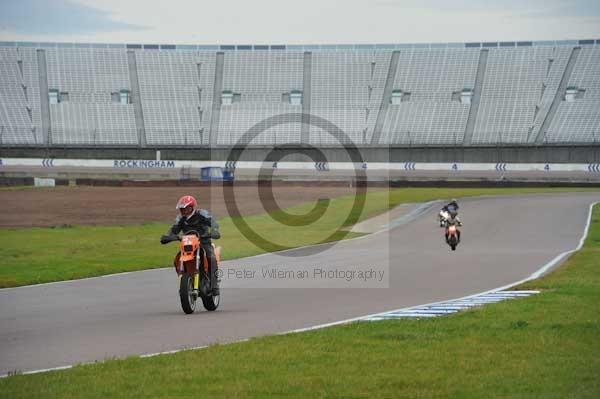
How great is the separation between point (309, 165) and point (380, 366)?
6103 cm

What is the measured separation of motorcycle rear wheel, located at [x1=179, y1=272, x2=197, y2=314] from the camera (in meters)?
13.6

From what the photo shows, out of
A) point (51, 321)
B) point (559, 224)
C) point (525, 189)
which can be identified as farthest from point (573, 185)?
point (51, 321)

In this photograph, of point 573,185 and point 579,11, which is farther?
point 573,185

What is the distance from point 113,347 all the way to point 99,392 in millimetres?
2679

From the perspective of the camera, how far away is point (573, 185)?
60.8 metres

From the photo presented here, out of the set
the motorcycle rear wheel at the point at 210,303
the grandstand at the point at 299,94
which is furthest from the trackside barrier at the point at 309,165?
the motorcycle rear wheel at the point at 210,303

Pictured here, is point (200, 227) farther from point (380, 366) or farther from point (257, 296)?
point (380, 366)

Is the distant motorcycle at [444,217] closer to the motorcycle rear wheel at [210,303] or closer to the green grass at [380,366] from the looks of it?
the motorcycle rear wheel at [210,303]

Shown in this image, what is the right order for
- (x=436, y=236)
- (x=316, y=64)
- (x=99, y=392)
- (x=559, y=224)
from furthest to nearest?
1. (x=316, y=64)
2. (x=559, y=224)
3. (x=436, y=236)
4. (x=99, y=392)

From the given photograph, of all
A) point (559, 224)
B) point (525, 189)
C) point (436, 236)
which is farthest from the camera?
point (525, 189)

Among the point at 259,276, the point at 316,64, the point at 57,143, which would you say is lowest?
the point at 259,276

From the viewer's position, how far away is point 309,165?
230 feet

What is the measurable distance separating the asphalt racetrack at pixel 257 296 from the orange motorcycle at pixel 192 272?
225 mm

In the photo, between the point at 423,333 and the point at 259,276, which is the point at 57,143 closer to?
the point at 259,276
